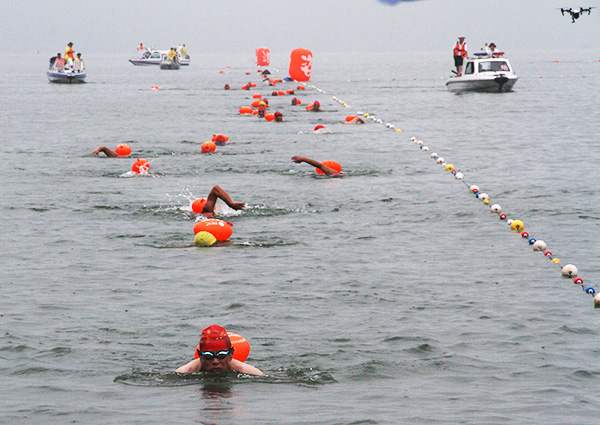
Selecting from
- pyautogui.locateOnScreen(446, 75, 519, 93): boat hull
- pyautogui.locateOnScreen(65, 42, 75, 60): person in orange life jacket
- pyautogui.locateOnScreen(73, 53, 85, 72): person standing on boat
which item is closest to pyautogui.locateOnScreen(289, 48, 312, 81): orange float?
pyautogui.locateOnScreen(73, 53, 85, 72): person standing on boat

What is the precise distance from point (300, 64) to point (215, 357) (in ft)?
225

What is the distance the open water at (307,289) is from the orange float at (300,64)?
46.4 meters

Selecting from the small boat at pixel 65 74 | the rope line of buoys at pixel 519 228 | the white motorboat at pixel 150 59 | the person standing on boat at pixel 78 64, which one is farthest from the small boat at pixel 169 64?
the rope line of buoys at pixel 519 228

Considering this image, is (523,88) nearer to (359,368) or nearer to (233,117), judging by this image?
(233,117)

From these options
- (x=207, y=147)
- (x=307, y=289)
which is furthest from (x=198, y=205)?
(x=207, y=147)

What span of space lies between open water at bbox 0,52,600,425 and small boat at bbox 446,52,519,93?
24711mm

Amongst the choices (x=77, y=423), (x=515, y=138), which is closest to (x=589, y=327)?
(x=77, y=423)

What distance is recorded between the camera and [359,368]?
989 centimetres

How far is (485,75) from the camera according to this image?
53.6 m

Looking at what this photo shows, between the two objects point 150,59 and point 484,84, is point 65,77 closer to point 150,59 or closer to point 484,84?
point 484,84

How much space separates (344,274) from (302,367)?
4.10 m

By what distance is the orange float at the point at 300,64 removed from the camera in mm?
74944

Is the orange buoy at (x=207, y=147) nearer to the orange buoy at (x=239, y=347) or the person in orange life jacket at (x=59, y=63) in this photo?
the orange buoy at (x=239, y=347)

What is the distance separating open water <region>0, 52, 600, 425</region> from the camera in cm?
905
